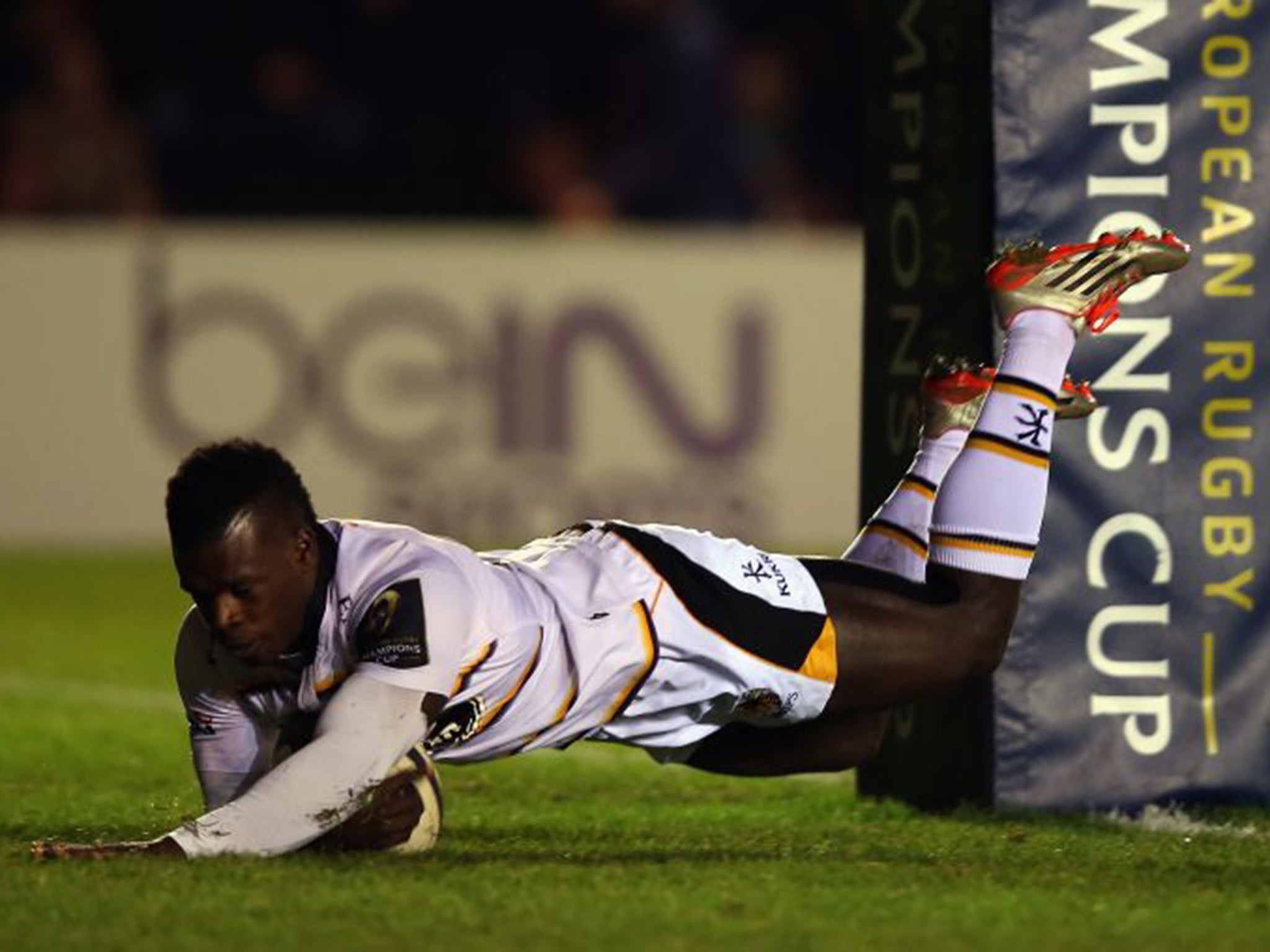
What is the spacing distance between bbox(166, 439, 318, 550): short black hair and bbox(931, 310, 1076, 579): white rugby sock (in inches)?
58.2

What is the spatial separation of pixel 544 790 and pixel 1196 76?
2.62 meters

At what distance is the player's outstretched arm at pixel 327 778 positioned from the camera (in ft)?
19.2

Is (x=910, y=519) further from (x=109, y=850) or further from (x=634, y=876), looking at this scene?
(x=109, y=850)

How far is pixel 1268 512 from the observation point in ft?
24.0

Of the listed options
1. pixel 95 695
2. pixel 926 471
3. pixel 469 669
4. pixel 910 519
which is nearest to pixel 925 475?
pixel 926 471

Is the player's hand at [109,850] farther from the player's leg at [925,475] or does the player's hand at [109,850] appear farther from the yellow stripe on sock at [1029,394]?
the yellow stripe on sock at [1029,394]

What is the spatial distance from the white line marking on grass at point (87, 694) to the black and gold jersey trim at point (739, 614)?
13.0 feet

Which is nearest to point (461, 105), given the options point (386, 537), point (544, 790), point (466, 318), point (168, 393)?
point (466, 318)

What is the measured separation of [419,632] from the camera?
5.96 m

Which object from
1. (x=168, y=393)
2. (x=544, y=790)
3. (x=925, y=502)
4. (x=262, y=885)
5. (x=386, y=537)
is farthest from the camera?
(x=168, y=393)

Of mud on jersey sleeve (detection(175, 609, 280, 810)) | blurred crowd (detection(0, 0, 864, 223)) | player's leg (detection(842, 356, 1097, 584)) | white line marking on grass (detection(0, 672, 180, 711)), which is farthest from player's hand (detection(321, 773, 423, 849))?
blurred crowd (detection(0, 0, 864, 223))

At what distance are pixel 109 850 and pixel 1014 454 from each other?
7.22 ft

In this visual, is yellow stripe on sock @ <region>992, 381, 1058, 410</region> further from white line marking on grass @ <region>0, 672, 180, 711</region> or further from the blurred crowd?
the blurred crowd

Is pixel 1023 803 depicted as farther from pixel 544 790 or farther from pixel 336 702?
pixel 336 702
